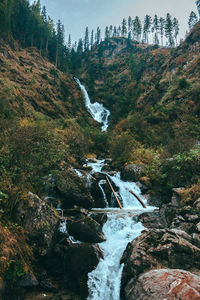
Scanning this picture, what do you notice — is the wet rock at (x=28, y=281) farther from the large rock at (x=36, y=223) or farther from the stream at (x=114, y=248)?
the stream at (x=114, y=248)

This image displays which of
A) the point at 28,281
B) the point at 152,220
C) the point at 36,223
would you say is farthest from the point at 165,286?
the point at 152,220

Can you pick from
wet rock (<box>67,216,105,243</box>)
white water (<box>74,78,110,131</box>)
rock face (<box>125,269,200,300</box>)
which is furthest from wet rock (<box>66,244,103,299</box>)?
white water (<box>74,78,110,131</box>)

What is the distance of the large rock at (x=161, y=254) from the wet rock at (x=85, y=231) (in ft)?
7.62

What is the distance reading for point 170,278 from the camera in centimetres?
508

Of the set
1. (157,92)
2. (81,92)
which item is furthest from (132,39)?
(157,92)

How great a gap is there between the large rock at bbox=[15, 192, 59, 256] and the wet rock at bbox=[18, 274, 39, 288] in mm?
880

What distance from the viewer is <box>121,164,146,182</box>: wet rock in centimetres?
1773

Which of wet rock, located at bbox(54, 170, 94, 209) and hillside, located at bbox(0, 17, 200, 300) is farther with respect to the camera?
wet rock, located at bbox(54, 170, 94, 209)

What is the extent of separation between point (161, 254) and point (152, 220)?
4.15m

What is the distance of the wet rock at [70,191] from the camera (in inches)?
485

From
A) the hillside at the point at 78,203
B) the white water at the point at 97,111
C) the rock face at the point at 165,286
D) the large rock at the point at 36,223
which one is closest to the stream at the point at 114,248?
the hillside at the point at 78,203

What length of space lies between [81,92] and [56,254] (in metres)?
63.1

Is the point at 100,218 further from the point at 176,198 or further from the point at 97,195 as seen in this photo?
the point at 176,198

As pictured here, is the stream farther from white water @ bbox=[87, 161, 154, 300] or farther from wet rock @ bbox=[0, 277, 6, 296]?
wet rock @ bbox=[0, 277, 6, 296]
